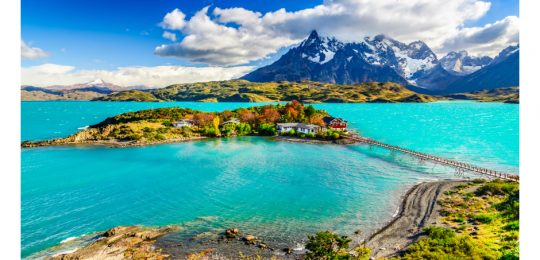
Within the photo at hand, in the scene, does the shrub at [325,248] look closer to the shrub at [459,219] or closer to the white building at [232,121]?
the shrub at [459,219]

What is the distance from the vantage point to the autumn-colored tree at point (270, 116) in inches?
5739

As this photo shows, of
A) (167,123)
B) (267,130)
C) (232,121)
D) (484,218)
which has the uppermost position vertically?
(232,121)

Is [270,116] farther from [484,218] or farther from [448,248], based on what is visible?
[448,248]

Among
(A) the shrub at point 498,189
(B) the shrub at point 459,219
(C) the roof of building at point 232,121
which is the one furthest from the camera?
(C) the roof of building at point 232,121

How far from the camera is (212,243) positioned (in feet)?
119

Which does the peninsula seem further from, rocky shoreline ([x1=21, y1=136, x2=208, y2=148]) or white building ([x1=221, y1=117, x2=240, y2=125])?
white building ([x1=221, y1=117, x2=240, y2=125])

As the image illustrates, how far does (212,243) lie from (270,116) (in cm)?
11289

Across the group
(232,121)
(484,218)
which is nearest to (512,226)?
(484,218)

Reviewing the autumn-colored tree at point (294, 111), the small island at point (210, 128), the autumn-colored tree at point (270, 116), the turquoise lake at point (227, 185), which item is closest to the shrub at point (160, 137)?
the small island at point (210, 128)

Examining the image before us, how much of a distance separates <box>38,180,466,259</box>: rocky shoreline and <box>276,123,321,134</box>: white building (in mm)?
79759

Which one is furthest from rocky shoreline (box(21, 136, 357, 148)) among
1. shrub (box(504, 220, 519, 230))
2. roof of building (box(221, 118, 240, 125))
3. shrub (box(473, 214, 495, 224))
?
shrub (box(504, 220, 519, 230))
